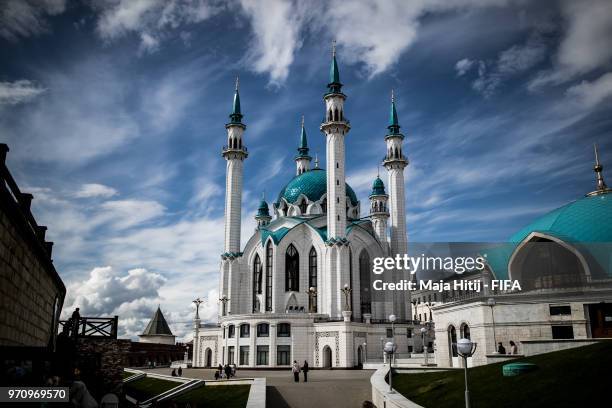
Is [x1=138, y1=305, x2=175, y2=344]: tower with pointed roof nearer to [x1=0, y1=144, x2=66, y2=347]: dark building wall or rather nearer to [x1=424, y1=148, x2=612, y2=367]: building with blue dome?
[x1=424, y1=148, x2=612, y2=367]: building with blue dome


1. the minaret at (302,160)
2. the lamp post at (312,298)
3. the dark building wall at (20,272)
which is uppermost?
the minaret at (302,160)

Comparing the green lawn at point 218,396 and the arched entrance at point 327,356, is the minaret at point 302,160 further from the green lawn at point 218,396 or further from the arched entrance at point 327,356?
the green lawn at point 218,396

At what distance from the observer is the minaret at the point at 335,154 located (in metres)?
54.0

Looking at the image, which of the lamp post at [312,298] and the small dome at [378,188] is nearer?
the lamp post at [312,298]

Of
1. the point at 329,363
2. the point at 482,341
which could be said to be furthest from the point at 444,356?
the point at 329,363

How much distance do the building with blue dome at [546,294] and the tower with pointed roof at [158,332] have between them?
55.4 metres

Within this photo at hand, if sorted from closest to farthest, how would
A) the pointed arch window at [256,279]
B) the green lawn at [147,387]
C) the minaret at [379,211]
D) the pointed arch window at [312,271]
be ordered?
the green lawn at [147,387]
the pointed arch window at [312,271]
the pointed arch window at [256,279]
the minaret at [379,211]

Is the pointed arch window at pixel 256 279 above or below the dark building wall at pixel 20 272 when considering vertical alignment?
above

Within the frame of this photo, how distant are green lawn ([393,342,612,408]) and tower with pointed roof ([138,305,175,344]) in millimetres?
67213

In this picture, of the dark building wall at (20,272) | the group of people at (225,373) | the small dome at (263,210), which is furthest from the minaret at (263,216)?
the dark building wall at (20,272)

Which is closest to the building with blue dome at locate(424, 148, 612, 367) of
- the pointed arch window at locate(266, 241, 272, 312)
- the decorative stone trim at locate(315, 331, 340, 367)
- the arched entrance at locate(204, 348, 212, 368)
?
the decorative stone trim at locate(315, 331, 340, 367)

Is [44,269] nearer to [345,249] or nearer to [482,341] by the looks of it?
[482,341]

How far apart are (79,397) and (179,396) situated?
21.6 m

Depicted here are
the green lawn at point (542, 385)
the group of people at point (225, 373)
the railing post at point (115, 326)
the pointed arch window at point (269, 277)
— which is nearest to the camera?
the green lawn at point (542, 385)
